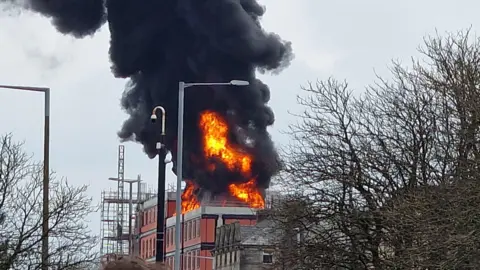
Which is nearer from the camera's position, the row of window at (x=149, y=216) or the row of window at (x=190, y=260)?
the row of window at (x=190, y=260)

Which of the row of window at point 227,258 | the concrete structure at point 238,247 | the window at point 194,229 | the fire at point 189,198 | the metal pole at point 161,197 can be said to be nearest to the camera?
the metal pole at point 161,197

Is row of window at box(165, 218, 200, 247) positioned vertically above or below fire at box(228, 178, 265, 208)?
below

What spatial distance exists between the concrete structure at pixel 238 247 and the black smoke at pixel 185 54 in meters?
10.9

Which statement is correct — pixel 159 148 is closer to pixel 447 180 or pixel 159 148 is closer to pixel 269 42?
pixel 447 180

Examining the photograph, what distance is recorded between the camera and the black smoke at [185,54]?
75.9 m

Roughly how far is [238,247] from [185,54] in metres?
19.5

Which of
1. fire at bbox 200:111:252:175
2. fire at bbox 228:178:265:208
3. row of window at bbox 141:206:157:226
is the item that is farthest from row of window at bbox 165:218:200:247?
fire at bbox 200:111:252:175

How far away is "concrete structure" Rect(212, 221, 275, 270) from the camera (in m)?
89.4

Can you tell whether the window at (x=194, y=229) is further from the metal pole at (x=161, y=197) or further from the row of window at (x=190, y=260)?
the metal pole at (x=161, y=197)

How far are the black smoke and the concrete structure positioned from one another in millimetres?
10869

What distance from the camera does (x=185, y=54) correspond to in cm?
7750

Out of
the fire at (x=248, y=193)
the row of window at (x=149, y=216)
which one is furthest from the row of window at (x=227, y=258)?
the row of window at (x=149, y=216)

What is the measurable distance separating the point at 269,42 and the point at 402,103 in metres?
44.3

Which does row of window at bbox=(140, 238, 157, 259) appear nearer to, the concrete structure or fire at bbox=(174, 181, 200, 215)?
the concrete structure
